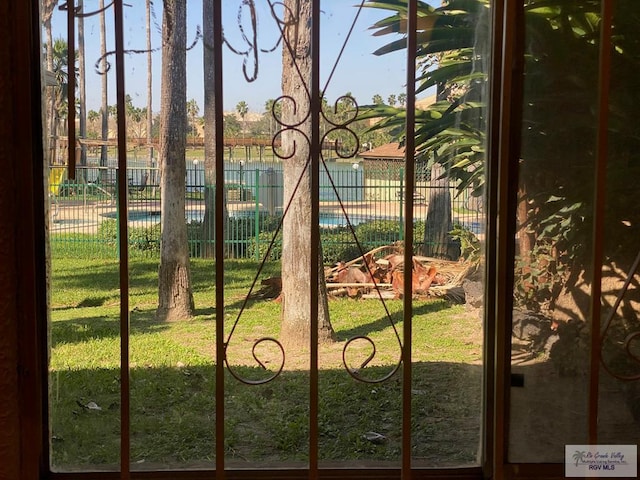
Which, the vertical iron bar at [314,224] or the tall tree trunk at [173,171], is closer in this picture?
the vertical iron bar at [314,224]

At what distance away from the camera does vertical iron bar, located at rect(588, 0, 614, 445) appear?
4.21 feet

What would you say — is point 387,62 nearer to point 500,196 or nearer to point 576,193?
point 500,196

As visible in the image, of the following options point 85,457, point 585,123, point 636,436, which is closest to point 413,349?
point 636,436

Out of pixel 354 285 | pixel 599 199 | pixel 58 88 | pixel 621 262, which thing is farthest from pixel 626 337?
pixel 58 88

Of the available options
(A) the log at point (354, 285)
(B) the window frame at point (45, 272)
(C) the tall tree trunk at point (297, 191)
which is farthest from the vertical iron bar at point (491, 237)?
(C) the tall tree trunk at point (297, 191)

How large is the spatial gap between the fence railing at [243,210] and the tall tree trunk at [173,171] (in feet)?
0.07

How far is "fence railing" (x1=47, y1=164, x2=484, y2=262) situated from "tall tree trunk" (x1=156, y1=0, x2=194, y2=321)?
21 mm

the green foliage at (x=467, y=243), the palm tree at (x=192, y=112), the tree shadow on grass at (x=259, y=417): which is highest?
the palm tree at (x=192, y=112)

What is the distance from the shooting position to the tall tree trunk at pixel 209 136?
1.39m

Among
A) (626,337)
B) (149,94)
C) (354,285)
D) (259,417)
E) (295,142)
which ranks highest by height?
(149,94)

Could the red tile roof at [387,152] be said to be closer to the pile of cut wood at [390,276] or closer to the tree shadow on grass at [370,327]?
the pile of cut wood at [390,276]

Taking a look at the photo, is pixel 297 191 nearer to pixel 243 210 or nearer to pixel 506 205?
pixel 243 210

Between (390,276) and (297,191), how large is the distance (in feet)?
0.99

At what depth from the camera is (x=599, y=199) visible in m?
1.31
